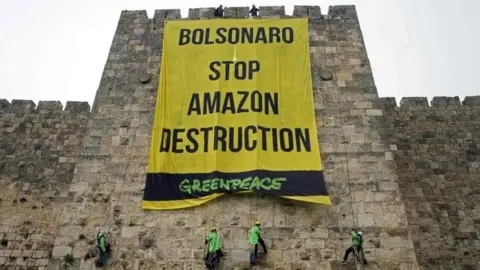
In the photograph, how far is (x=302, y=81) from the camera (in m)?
12.0

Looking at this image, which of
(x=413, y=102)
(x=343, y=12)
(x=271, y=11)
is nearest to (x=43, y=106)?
(x=271, y=11)

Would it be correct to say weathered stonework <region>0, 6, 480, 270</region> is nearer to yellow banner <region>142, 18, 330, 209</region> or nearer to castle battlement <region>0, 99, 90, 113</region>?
castle battlement <region>0, 99, 90, 113</region>

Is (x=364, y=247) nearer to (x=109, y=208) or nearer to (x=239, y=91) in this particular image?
(x=239, y=91)

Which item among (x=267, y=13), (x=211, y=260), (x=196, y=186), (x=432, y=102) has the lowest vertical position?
(x=211, y=260)

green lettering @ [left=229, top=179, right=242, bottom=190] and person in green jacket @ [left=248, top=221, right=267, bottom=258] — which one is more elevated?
green lettering @ [left=229, top=179, right=242, bottom=190]

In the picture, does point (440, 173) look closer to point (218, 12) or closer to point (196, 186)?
point (196, 186)

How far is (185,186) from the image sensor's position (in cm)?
1060

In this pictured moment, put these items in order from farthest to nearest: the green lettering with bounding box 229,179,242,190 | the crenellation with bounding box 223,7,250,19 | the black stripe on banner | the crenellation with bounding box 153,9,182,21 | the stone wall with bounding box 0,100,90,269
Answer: the crenellation with bounding box 153,9,182,21 → the crenellation with bounding box 223,7,250,19 → the stone wall with bounding box 0,100,90,269 → the green lettering with bounding box 229,179,242,190 → the black stripe on banner

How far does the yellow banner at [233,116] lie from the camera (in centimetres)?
1056

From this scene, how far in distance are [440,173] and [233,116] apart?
6.48 meters

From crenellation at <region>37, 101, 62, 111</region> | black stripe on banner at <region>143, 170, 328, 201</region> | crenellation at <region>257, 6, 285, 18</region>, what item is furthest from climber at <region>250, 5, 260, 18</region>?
crenellation at <region>37, 101, 62, 111</region>

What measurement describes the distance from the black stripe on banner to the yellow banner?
0.02 metres

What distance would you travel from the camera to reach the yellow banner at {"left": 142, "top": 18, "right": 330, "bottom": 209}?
10.6 m

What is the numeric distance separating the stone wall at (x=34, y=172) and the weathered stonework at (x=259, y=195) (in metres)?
0.03
